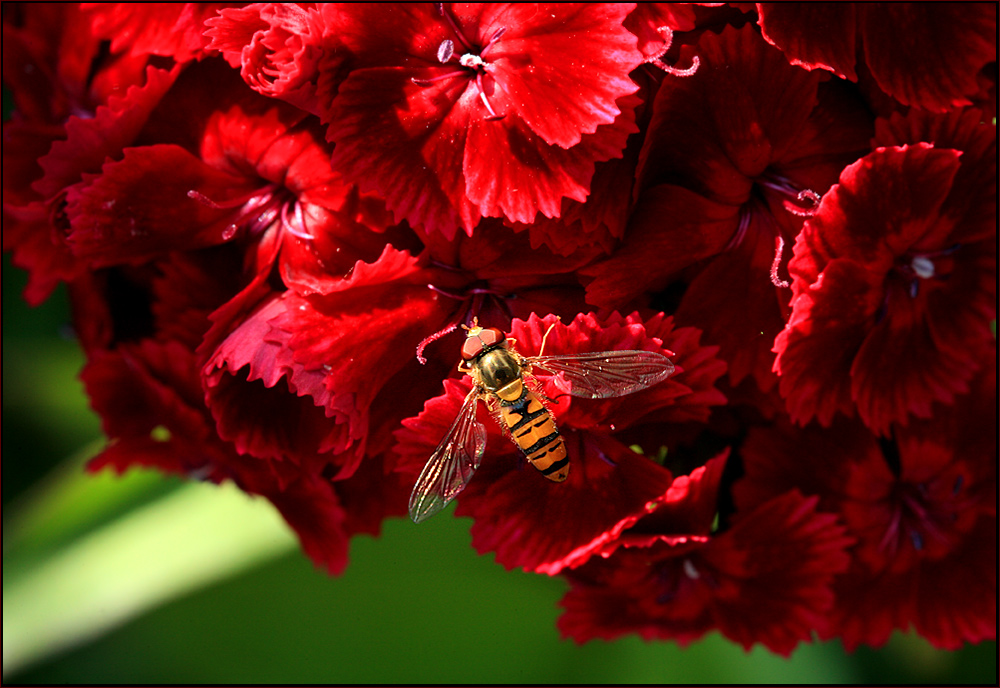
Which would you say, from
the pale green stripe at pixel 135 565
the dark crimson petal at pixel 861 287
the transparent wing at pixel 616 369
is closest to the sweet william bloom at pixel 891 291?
the dark crimson petal at pixel 861 287

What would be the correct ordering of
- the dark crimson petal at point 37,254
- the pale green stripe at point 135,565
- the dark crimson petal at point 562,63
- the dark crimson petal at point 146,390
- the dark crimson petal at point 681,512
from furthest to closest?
1. the pale green stripe at point 135,565
2. the dark crimson petal at point 37,254
3. the dark crimson petal at point 146,390
4. the dark crimson petal at point 681,512
5. the dark crimson petal at point 562,63

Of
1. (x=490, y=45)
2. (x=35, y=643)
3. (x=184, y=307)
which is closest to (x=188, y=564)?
(x=35, y=643)

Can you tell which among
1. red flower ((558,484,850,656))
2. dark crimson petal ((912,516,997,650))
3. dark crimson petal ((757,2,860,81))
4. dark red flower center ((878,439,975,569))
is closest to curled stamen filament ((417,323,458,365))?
red flower ((558,484,850,656))

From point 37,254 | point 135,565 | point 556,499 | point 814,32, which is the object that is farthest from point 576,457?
point 135,565

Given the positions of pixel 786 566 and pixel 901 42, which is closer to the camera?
pixel 901 42

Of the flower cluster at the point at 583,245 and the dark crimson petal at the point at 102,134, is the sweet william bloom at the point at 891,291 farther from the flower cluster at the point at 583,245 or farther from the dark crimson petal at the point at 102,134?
the dark crimson petal at the point at 102,134

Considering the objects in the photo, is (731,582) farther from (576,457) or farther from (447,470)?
(447,470)

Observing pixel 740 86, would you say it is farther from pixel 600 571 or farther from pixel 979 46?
pixel 600 571
